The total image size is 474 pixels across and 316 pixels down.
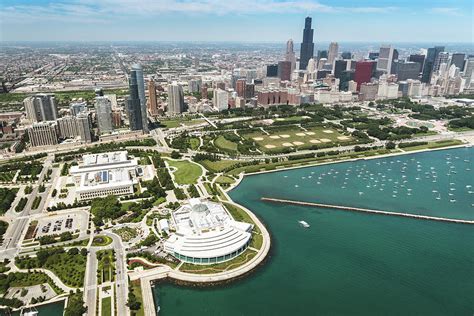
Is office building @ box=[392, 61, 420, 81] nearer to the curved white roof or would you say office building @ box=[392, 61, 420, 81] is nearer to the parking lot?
the curved white roof

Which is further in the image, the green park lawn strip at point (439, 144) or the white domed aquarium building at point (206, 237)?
the green park lawn strip at point (439, 144)

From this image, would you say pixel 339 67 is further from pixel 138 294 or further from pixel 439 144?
pixel 138 294

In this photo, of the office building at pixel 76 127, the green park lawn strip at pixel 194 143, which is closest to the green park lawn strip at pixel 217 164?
the green park lawn strip at pixel 194 143

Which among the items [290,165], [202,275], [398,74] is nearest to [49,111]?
[290,165]

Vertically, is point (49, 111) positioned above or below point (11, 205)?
above

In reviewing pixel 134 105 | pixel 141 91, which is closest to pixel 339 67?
pixel 141 91

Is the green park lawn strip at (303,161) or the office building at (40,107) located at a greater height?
the office building at (40,107)

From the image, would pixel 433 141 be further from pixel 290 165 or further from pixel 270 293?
pixel 270 293

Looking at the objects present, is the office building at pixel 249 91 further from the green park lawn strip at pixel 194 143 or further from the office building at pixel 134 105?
the office building at pixel 134 105
